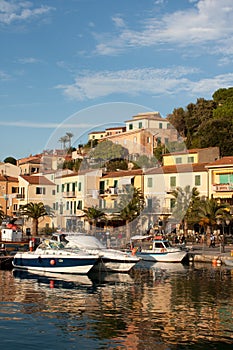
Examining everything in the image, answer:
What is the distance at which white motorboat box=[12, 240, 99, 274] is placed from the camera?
33.6 meters

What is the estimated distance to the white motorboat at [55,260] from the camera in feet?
110

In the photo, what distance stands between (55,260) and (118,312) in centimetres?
1323

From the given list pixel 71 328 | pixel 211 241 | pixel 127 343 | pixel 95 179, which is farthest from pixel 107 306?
pixel 95 179

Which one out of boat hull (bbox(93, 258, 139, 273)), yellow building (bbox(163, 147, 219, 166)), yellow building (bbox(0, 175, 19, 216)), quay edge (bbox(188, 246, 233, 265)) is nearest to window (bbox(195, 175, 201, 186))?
yellow building (bbox(163, 147, 219, 166))

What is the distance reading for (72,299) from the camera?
82.5ft

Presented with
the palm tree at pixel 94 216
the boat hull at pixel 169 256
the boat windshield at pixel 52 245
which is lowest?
the boat hull at pixel 169 256

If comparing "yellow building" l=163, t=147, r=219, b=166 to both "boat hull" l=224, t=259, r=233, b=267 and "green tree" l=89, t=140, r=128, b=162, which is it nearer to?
"green tree" l=89, t=140, r=128, b=162

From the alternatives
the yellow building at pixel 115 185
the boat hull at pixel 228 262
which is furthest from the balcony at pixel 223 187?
the boat hull at pixel 228 262

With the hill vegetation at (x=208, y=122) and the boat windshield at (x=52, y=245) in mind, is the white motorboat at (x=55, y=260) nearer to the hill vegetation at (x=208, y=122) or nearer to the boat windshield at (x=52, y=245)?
the boat windshield at (x=52, y=245)

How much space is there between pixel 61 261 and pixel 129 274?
14.9ft

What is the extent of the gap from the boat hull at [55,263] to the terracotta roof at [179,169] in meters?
24.4

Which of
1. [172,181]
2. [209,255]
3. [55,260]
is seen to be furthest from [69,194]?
[55,260]

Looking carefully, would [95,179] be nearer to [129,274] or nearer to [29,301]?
[129,274]

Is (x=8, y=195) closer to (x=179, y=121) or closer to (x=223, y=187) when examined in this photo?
(x=179, y=121)
